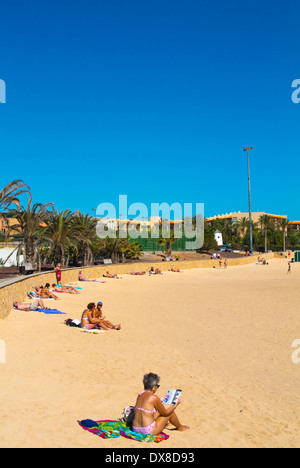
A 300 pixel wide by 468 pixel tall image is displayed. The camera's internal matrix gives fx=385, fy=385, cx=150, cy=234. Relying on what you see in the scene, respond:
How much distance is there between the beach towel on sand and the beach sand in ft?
0.27

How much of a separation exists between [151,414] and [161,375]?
8.18 ft

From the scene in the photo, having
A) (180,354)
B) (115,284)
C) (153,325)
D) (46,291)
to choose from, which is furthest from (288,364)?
(115,284)

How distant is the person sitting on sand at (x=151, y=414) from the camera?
4.66 meters

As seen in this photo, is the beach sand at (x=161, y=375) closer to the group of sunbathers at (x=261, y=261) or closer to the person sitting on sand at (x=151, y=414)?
the person sitting on sand at (x=151, y=414)

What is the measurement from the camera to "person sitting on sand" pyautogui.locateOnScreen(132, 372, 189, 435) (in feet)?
15.3

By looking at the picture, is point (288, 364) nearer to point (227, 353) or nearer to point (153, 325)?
point (227, 353)
